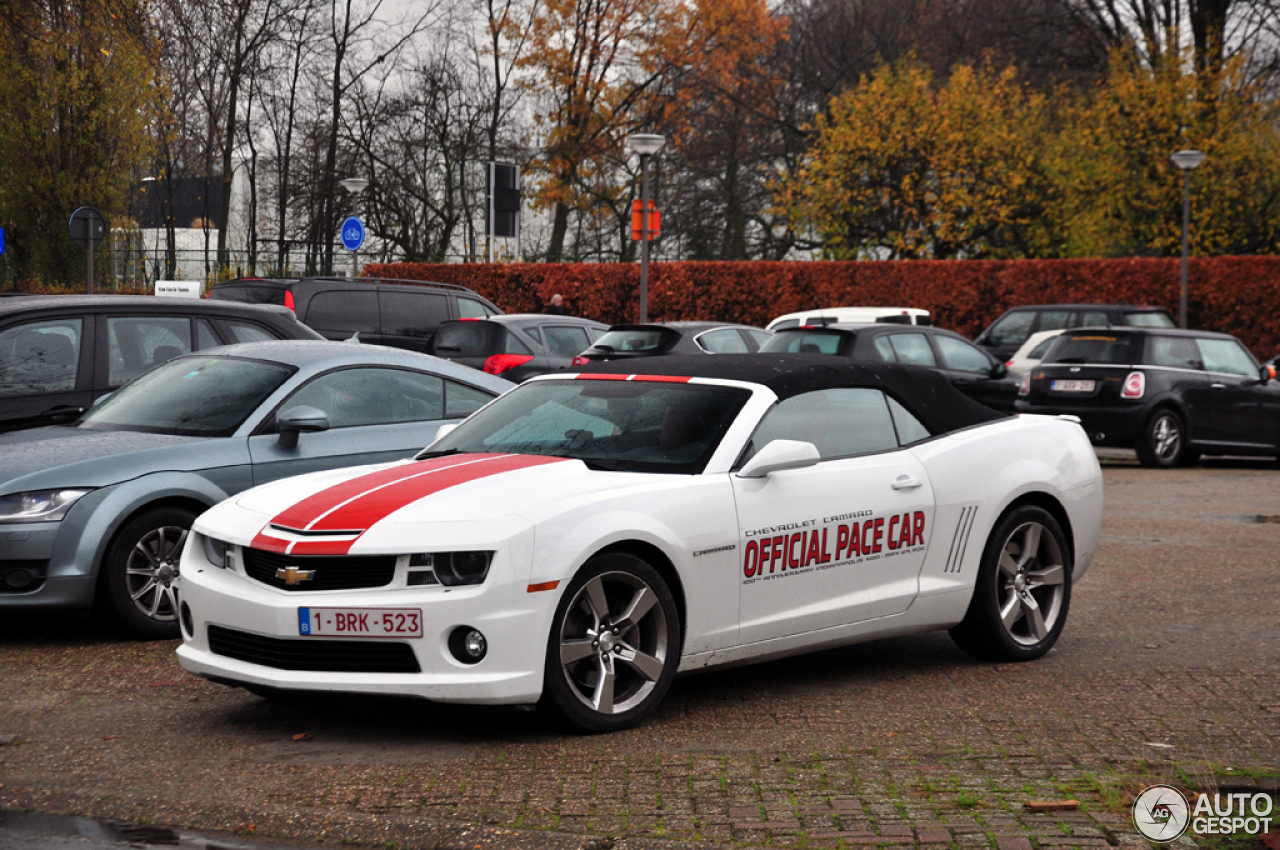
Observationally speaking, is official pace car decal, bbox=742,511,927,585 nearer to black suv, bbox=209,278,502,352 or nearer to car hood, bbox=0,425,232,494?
car hood, bbox=0,425,232,494

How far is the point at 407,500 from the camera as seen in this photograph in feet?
18.4

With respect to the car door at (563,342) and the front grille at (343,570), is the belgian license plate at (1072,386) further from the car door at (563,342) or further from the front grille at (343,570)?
the front grille at (343,570)

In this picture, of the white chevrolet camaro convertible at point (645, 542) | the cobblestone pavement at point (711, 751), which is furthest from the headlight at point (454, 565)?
the cobblestone pavement at point (711, 751)

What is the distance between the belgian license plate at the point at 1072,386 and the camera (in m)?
18.3

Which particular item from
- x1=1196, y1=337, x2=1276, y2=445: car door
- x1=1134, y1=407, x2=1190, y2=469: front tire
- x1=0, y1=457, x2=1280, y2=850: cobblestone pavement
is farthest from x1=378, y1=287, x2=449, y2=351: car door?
x1=0, y1=457, x2=1280, y2=850: cobblestone pavement

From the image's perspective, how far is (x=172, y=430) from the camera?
805 cm

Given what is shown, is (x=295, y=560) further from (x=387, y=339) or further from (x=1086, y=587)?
(x=387, y=339)

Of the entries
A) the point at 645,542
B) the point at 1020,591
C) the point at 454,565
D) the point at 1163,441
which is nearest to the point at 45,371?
the point at 454,565

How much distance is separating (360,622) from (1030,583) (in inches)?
133

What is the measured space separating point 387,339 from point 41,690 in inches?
645

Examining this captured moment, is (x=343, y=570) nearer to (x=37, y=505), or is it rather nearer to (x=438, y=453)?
(x=438, y=453)

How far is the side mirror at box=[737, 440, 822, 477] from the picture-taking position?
6.01m

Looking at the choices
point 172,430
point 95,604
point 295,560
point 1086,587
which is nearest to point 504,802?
point 295,560

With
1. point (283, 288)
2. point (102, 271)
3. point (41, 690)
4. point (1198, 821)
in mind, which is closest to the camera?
point (1198, 821)
